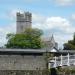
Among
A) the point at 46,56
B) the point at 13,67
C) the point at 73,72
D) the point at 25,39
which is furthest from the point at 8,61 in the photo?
the point at 25,39

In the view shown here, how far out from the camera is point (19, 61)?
4631 centimetres

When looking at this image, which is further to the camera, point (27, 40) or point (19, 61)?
point (27, 40)

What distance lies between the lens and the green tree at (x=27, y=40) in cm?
11029

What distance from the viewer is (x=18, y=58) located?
46469 mm

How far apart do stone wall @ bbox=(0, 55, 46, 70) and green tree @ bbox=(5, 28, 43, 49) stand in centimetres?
6032

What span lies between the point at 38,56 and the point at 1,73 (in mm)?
11824

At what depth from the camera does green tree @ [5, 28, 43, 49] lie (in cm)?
11029

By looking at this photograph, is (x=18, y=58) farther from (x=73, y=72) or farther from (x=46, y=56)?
(x=73, y=72)

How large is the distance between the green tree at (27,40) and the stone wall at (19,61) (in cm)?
6032

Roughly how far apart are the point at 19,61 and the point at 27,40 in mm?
70024

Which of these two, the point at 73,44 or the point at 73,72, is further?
the point at 73,44

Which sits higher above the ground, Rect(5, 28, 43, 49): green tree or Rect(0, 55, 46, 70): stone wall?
Rect(5, 28, 43, 49): green tree

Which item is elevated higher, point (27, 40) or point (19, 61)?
point (27, 40)

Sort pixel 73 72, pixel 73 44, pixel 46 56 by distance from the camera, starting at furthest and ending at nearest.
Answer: pixel 73 44, pixel 46 56, pixel 73 72
